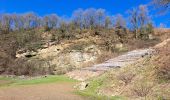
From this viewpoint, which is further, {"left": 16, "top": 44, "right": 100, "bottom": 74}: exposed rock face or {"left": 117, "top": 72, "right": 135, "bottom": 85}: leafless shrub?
{"left": 16, "top": 44, "right": 100, "bottom": 74}: exposed rock face

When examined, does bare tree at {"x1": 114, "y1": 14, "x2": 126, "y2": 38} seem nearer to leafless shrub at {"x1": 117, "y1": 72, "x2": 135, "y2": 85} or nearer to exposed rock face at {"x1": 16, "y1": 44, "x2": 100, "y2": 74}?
→ exposed rock face at {"x1": 16, "y1": 44, "x2": 100, "y2": 74}

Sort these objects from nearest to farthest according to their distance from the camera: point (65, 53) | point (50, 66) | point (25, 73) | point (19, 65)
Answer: point (25, 73), point (19, 65), point (50, 66), point (65, 53)

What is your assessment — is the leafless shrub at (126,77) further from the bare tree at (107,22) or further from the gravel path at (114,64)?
the bare tree at (107,22)

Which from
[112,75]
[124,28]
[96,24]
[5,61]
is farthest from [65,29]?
[112,75]

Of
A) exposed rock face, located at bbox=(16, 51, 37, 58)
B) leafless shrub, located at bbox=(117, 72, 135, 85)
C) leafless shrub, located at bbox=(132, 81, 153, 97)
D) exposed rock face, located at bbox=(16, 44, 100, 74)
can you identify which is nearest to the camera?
leafless shrub, located at bbox=(132, 81, 153, 97)

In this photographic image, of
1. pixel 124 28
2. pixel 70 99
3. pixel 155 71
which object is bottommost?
pixel 70 99

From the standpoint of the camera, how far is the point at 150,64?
19.4 metres

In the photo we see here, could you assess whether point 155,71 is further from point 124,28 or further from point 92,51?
point 124,28

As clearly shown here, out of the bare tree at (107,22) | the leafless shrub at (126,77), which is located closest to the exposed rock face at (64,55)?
the bare tree at (107,22)

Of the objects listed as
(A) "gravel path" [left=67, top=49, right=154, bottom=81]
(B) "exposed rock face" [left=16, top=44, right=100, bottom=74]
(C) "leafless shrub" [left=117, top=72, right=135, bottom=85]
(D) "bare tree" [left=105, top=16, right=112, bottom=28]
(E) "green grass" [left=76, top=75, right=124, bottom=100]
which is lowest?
(E) "green grass" [left=76, top=75, right=124, bottom=100]

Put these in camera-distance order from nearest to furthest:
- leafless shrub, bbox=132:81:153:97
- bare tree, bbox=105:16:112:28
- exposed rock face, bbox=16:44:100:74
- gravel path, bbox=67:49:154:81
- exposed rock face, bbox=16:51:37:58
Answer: leafless shrub, bbox=132:81:153:97 < gravel path, bbox=67:49:154:81 < exposed rock face, bbox=16:44:100:74 < exposed rock face, bbox=16:51:37:58 < bare tree, bbox=105:16:112:28

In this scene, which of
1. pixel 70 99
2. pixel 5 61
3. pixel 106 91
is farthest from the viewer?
pixel 5 61

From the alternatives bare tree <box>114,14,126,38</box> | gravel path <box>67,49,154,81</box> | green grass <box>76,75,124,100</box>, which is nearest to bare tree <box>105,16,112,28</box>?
bare tree <box>114,14,126,38</box>

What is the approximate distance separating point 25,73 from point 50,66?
11.3 meters
